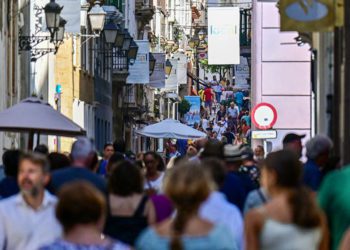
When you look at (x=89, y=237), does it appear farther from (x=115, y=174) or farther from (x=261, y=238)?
(x=115, y=174)

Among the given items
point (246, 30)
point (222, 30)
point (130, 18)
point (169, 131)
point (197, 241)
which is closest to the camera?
point (197, 241)

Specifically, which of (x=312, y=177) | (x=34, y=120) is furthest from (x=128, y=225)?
(x=34, y=120)

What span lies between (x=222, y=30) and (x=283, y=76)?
1571 cm

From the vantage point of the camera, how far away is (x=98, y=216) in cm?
953

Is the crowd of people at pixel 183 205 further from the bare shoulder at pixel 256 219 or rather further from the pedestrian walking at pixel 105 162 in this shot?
the pedestrian walking at pixel 105 162

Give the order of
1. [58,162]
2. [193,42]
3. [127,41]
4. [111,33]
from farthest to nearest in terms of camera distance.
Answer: [193,42], [127,41], [111,33], [58,162]

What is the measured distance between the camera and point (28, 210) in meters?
12.4

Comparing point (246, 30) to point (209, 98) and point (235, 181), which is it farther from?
point (209, 98)

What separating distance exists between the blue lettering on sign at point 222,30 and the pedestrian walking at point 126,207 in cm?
4548

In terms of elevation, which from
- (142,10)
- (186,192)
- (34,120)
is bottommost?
(186,192)

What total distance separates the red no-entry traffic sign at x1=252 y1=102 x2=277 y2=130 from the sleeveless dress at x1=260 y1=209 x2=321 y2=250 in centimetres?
2554

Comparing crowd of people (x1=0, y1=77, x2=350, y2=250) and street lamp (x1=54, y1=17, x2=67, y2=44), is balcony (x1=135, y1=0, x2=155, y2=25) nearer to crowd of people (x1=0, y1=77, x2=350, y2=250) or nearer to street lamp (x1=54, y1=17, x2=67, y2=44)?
street lamp (x1=54, y1=17, x2=67, y2=44)

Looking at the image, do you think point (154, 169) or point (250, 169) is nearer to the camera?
point (250, 169)

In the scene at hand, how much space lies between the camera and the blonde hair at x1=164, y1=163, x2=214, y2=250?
9.84 meters
